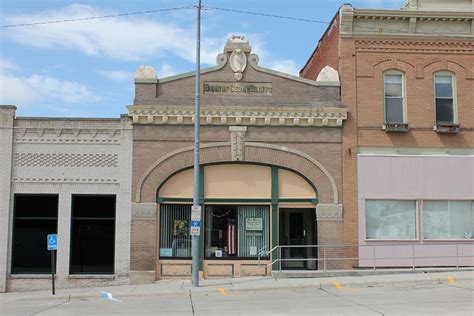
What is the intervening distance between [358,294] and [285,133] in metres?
6.78

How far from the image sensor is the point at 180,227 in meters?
21.0

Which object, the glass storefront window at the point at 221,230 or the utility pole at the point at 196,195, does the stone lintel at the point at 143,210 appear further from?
the utility pole at the point at 196,195

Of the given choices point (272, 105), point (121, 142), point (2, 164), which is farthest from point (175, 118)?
point (2, 164)

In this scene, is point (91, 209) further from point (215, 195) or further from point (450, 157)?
point (450, 157)

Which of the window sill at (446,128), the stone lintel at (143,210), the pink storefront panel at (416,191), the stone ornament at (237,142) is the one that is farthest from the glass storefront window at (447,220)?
the stone lintel at (143,210)

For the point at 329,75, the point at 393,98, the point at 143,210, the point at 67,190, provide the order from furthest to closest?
the point at 393,98 < the point at 329,75 < the point at 67,190 < the point at 143,210

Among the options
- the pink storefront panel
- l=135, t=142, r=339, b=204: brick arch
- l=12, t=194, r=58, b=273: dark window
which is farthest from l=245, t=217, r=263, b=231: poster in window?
l=12, t=194, r=58, b=273: dark window

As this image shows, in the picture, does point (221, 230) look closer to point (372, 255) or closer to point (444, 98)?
point (372, 255)

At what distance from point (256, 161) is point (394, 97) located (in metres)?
5.59

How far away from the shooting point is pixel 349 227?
20.7 metres

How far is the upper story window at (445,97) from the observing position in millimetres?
21719

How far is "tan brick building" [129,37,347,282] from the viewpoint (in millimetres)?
20625

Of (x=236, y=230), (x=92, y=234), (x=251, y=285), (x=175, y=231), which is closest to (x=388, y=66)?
(x=236, y=230)

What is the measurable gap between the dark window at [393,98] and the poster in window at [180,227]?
8.09m
